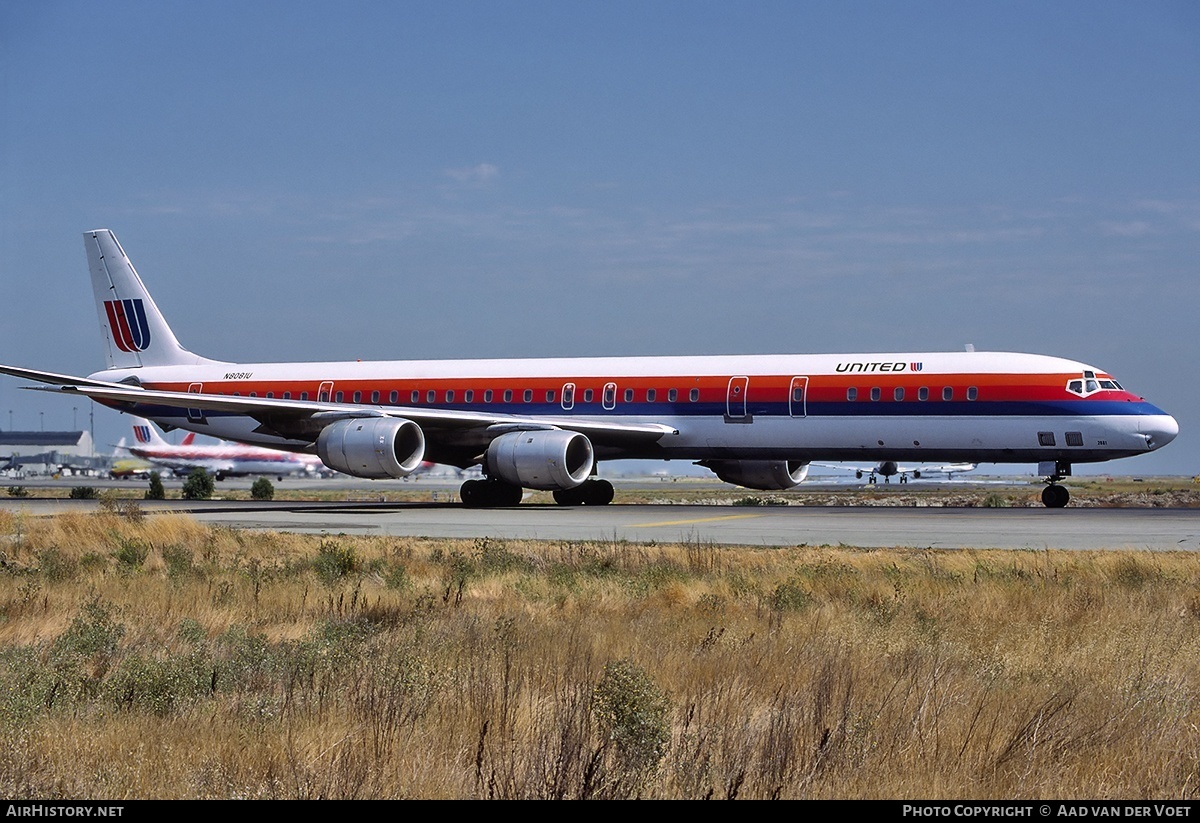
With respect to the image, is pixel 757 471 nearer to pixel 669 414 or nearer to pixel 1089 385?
pixel 669 414

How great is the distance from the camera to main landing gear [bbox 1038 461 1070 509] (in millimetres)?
30062

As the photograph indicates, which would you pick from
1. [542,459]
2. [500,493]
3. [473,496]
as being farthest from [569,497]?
[542,459]

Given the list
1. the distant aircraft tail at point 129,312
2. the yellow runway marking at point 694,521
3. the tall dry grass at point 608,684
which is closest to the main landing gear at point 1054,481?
the yellow runway marking at point 694,521

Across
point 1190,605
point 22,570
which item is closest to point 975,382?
point 1190,605

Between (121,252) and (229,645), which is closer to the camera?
(229,645)

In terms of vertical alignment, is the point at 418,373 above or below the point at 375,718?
above

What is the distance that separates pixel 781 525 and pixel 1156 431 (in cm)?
1033

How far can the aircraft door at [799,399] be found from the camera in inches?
1222

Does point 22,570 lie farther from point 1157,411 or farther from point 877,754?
point 1157,411

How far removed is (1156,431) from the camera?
96.0ft

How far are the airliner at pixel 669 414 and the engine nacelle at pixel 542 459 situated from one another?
0.12ft

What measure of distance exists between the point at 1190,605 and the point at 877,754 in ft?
22.9

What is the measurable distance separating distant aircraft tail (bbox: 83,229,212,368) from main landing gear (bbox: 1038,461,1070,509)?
80.7 feet

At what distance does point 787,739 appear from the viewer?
23.2ft
